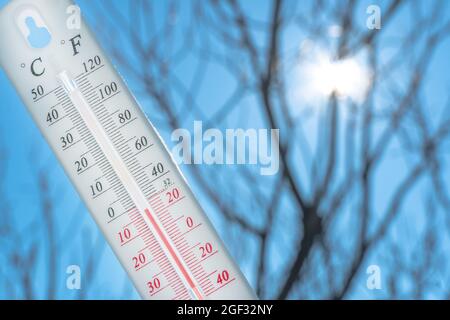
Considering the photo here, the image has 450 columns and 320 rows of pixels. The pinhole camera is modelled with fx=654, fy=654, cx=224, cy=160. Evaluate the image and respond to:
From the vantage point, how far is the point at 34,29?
70.9 inches

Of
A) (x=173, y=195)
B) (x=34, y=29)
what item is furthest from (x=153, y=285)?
(x=34, y=29)

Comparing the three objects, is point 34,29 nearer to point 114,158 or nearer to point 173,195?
point 114,158

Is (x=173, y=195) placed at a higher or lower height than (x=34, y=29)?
lower

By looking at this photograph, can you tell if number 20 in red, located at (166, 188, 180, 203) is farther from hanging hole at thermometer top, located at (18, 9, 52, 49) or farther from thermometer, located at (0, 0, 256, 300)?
hanging hole at thermometer top, located at (18, 9, 52, 49)

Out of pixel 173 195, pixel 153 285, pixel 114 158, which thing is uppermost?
pixel 114 158

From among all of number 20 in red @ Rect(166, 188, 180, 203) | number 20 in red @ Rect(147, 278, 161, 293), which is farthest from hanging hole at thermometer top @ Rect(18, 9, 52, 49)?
number 20 in red @ Rect(147, 278, 161, 293)

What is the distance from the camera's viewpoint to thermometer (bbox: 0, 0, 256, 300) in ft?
5.78

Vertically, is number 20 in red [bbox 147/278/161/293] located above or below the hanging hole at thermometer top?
below

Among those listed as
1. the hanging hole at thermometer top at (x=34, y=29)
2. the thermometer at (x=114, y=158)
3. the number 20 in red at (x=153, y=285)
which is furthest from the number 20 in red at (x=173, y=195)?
the hanging hole at thermometer top at (x=34, y=29)

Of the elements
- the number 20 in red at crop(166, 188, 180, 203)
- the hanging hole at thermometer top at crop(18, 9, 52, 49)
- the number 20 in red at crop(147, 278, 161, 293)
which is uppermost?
the hanging hole at thermometer top at crop(18, 9, 52, 49)

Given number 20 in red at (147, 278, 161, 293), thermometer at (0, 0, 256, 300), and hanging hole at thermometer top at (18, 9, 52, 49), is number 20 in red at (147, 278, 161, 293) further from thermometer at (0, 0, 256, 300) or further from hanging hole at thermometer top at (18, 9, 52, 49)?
hanging hole at thermometer top at (18, 9, 52, 49)

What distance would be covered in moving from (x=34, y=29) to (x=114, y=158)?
1.38 ft
